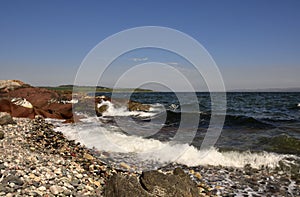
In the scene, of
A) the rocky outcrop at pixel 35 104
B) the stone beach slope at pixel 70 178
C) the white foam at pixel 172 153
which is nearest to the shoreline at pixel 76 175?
the stone beach slope at pixel 70 178

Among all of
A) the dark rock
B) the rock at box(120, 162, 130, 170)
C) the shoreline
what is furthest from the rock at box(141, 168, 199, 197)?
the rock at box(120, 162, 130, 170)

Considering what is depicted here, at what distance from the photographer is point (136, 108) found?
24.6 metres

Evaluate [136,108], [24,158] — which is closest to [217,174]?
[24,158]

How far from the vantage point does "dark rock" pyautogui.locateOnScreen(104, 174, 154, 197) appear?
3.92m

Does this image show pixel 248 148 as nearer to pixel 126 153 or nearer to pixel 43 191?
pixel 126 153

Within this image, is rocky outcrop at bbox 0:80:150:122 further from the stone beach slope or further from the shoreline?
the stone beach slope

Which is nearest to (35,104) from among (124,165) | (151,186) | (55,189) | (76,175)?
(124,165)

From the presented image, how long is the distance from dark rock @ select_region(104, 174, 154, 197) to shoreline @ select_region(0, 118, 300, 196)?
0.08m

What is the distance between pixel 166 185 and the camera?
4074 mm

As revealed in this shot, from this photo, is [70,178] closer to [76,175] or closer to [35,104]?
[76,175]

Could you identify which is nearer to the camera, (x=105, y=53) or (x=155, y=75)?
(x=105, y=53)

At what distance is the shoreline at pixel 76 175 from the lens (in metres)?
4.18

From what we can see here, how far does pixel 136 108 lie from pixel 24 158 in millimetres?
19126

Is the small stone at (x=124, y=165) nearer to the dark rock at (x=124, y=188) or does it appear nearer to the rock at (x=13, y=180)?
the dark rock at (x=124, y=188)
